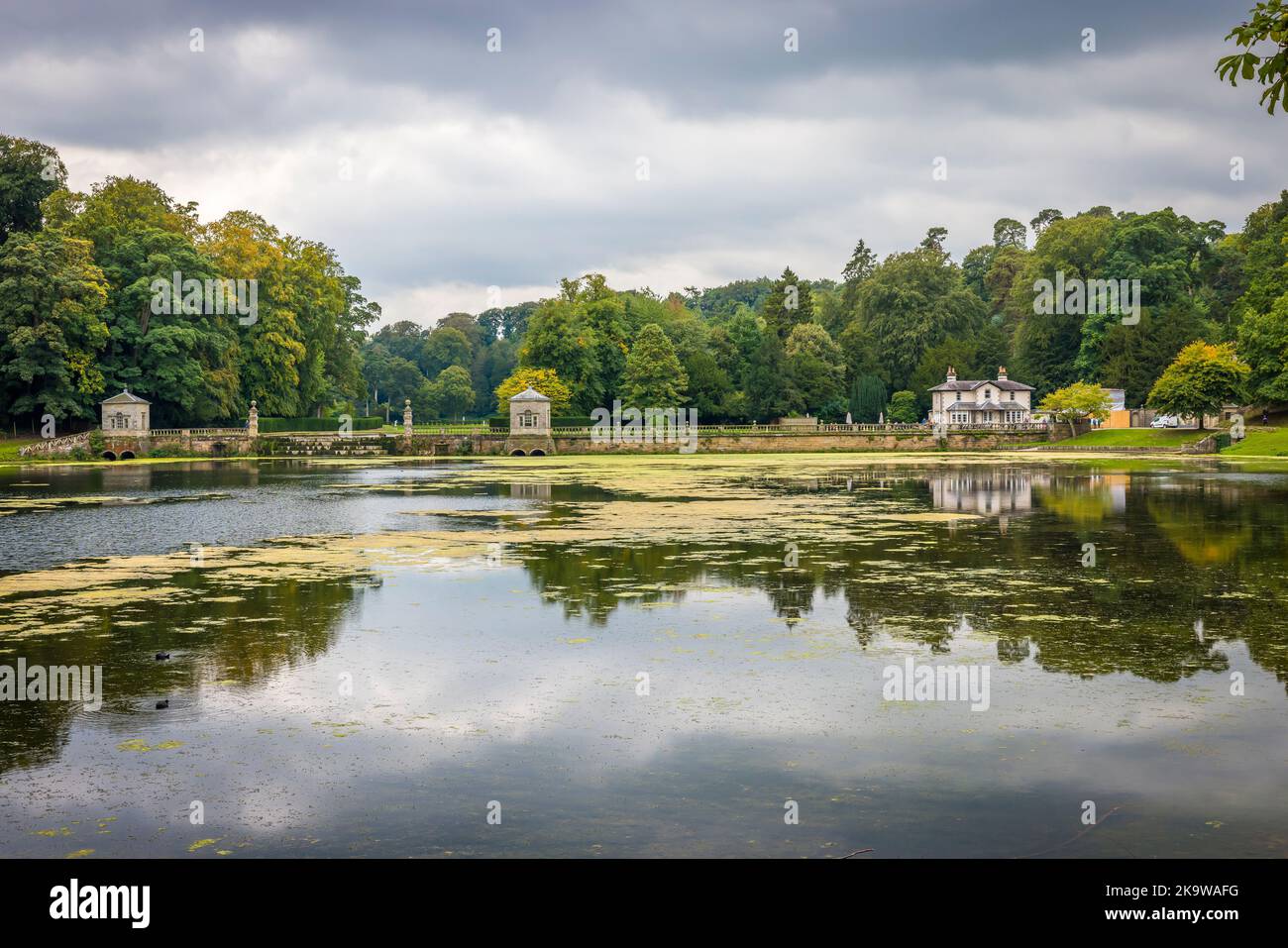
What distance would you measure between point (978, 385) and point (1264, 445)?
34201 millimetres

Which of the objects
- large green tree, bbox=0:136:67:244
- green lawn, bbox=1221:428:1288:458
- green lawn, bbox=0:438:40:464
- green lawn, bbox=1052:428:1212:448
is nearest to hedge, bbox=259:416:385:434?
green lawn, bbox=0:438:40:464

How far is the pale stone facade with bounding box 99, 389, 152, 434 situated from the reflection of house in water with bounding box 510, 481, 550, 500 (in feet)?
128

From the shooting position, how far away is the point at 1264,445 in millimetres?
57406

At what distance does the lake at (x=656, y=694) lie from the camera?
6555mm

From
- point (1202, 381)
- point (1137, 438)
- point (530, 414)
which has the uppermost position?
point (1202, 381)

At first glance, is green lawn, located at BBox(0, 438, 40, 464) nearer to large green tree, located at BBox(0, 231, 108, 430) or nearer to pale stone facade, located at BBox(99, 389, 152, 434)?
large green tree, located at BBox(0, 231, 108, 430)

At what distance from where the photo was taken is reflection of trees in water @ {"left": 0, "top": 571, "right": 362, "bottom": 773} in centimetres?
902

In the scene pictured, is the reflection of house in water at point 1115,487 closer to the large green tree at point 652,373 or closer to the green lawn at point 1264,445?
the green lawn at point 1264,445

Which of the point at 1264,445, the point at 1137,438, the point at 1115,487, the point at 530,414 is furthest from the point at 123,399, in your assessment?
the point at 1264,445

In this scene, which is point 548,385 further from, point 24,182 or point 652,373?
point 24,182

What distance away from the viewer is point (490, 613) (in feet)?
44.6

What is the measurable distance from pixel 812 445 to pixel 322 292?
38.7m

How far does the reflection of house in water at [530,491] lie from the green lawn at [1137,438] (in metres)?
42.5

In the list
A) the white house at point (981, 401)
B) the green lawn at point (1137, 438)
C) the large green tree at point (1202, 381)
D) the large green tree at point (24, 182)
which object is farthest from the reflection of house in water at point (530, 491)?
the white house at point (981, 401)
